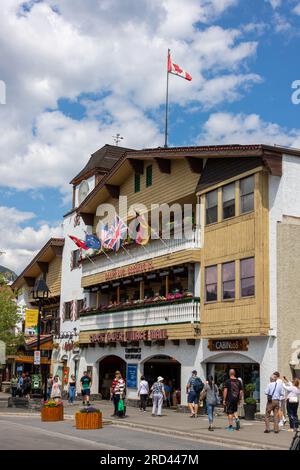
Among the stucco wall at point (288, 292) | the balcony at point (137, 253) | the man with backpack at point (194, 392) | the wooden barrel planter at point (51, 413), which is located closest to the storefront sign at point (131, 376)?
the balcony at point (137, 253)

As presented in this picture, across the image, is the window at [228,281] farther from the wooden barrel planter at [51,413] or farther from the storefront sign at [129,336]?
the wooden barrel planter at [51,413]

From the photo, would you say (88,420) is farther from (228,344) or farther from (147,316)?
(147,316)

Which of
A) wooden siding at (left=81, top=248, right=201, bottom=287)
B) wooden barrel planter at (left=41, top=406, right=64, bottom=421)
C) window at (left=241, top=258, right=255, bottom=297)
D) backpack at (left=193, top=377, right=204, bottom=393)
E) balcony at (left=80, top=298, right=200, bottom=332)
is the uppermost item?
wooden siding at (left=81, top=248, right=201, bottom=287)

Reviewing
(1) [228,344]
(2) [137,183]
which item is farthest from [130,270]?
(1) [228,344]

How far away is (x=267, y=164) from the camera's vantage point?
2455 centimetres

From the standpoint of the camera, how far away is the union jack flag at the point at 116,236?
33.9m

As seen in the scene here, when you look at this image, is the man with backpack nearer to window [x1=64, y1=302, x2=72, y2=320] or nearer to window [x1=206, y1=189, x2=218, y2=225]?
window [x1=206, y1=189, x2=218, y2=225]

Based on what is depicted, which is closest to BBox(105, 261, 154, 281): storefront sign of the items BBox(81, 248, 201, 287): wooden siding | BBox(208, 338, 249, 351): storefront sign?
BBox(81, 248, 201, 287): wooden siding

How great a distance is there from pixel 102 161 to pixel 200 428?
75.7 ft

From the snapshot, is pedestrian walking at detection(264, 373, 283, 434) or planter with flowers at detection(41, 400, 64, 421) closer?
pedestrian walking at detection(264, 373, 283, 434)

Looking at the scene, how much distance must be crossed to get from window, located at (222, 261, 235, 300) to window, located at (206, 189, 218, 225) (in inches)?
88.8

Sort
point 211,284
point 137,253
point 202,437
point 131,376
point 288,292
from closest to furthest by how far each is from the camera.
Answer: point 202,437, point 288,292, point 211,284, point 131,376, point 137,253

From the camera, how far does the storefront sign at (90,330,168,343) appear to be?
1178 inches

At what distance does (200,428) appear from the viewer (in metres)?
21.3
